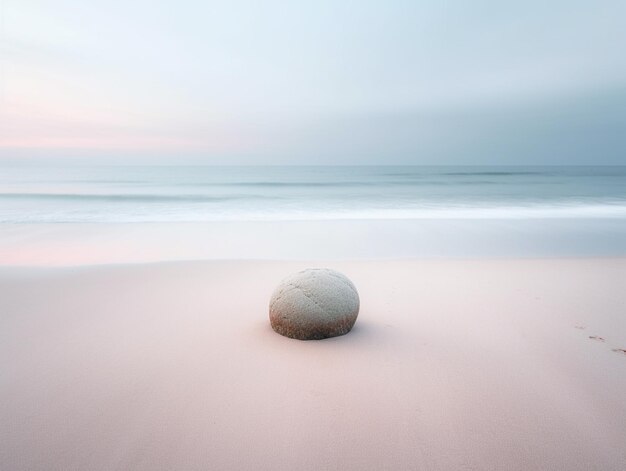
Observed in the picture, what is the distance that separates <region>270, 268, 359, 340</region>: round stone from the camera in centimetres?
414

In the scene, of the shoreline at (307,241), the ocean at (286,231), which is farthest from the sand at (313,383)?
the ocean at (286,231)

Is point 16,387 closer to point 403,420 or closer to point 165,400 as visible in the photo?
point 165,400

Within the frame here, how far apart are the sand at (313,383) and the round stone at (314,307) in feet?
0.49

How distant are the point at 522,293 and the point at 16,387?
235 inches

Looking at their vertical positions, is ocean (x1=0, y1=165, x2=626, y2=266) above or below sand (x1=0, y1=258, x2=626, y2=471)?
below

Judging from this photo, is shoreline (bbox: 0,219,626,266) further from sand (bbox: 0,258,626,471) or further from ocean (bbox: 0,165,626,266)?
sand (bbox: 0,258,626,471)

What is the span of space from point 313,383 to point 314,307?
870mm

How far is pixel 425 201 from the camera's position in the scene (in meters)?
23.8

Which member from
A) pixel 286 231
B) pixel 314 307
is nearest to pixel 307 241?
pixel 286 231

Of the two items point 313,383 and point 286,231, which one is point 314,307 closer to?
point 313,383

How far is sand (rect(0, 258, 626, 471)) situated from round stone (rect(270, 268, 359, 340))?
0.49 ft

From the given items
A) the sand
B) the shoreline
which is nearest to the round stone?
the sand

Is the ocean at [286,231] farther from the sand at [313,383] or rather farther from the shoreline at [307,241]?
the sand at [313,383]

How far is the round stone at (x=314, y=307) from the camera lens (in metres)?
4.14
